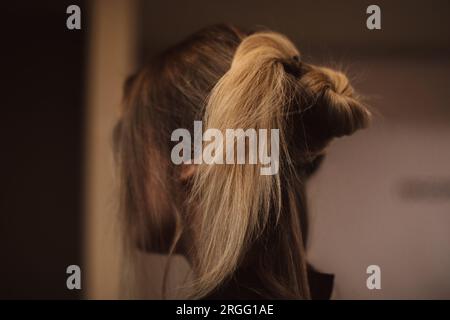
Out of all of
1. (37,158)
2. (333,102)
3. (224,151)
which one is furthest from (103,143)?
(333,102)

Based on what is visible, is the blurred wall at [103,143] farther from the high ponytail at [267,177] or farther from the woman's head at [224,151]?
the high ponytail at [267,177]

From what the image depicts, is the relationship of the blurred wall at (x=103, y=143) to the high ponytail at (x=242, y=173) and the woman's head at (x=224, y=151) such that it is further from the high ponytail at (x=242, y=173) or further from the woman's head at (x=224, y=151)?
the high ponytail at (x=242, y=173)

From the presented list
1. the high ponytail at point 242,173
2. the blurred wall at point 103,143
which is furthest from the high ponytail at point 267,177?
the blurred wall at point 103,143

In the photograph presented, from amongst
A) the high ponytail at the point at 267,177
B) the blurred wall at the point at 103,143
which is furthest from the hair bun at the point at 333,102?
the blurred wall at the point at 103,143

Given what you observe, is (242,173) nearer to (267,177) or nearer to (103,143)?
(267,177)

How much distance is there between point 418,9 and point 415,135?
221mm

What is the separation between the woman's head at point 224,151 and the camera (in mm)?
787

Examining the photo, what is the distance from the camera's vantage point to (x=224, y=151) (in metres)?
0.81

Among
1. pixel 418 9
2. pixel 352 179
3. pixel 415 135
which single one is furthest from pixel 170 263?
pixel 418 9

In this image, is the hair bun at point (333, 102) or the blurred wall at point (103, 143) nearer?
the hair bun at point (333, 102)

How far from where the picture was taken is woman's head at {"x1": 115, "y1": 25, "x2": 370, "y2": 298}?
0.79m

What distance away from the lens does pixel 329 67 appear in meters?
0.87
